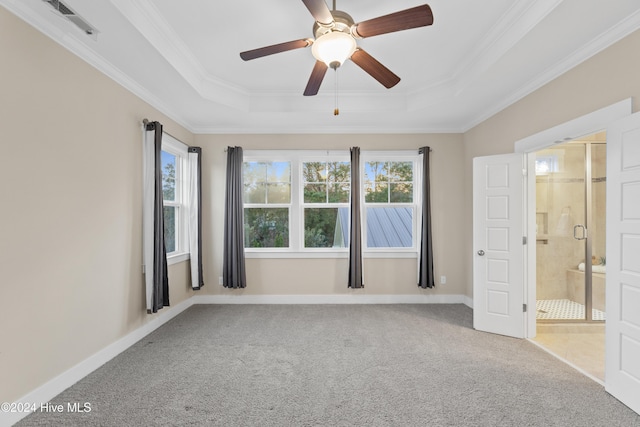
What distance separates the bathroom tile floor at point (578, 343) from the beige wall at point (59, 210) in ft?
13.6

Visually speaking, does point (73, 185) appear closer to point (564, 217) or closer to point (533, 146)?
point (533, 146)

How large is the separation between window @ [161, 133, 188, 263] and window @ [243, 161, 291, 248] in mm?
874

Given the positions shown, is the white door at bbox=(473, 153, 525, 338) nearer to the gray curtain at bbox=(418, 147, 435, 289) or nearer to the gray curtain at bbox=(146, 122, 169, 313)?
the gray curtain at bbox=(418, 147, 435, 289)

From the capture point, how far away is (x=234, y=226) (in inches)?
169

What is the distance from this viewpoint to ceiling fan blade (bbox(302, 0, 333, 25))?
65.1 inches

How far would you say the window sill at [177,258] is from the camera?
3818 mm

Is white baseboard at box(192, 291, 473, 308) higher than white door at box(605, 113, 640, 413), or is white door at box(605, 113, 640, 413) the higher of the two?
white door at box(605, 113, 640, 413)

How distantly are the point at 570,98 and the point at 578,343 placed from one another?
2482 mm

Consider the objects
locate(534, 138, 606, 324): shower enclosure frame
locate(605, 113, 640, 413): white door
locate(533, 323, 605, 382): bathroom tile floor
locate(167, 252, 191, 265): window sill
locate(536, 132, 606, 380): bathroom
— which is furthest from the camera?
locate(167, 252, 191, 265): window sill

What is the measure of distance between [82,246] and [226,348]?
155 centimetres

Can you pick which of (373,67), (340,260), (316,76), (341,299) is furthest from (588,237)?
(316,76)

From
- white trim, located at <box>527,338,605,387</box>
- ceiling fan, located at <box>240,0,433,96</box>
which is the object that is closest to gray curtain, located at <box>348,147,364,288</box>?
white trim, located at <box>527,338,605,387</box>

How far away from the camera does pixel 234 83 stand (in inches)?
139

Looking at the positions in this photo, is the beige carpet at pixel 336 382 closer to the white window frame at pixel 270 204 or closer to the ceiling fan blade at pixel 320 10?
the white window frame at pixel 270 204
